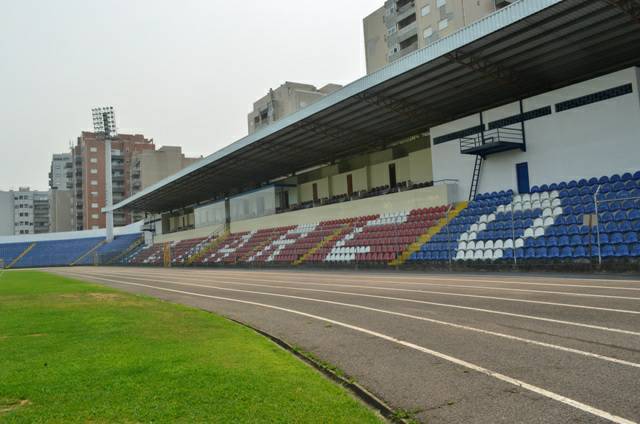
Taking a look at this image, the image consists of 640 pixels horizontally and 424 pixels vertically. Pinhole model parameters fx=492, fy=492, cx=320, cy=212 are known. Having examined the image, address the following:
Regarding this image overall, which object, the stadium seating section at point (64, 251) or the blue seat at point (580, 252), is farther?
the stadium seating section at point (64, 251)

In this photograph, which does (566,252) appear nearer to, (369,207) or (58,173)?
(369,207)

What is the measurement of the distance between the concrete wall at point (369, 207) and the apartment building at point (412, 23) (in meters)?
18.8

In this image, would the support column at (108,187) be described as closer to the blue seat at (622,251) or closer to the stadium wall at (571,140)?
the stadium wall at (571,140)

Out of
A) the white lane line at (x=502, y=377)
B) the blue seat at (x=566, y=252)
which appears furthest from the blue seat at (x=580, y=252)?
the white lane line at (x=502, y=377)

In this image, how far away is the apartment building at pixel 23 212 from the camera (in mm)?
127688

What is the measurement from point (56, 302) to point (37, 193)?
512 feet

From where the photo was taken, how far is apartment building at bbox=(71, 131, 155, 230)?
111938 millimetres

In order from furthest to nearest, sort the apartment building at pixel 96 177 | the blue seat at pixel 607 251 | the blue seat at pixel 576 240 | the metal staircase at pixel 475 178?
the apartment building at pixel 96 177
the metal staircase at pixel 475 178
the blue seat at pixel 576 240
the blue seat at pixel 607 251

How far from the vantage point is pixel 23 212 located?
135125 mm

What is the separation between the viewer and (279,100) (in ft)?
275

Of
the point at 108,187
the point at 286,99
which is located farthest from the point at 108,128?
the point at 286,99

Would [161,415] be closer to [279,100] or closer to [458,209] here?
[458,209]

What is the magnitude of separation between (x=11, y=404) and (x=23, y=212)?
153 metres

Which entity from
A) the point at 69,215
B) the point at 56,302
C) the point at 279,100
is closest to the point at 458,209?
the point at 56,302
